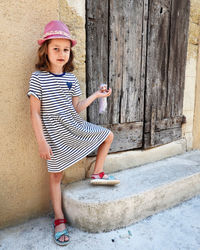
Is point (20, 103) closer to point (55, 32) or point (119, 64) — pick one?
point (55, 32)

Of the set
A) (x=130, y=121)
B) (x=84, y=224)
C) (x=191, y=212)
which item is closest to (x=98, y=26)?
(x=130, y=121)

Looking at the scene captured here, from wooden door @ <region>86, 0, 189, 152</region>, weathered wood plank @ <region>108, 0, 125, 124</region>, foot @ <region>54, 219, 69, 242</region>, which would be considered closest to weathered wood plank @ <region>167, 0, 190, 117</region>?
wooden door @ <region>86, 0, 189, 152</region>

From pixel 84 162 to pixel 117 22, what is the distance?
152 centimetres

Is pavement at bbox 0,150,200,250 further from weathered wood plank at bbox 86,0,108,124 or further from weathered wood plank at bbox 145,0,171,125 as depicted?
weathered wood plank at bbox 145,0,171,125

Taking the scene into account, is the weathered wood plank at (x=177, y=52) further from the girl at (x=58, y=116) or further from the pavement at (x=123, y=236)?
the pavement at (x=123, y=236)

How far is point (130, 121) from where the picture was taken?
2.77m

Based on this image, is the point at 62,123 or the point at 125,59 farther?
the point at 125,59

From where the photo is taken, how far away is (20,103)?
6.56ft

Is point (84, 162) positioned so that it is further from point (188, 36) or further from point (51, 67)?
point (188, 36)

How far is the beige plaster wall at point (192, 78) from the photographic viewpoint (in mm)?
3270

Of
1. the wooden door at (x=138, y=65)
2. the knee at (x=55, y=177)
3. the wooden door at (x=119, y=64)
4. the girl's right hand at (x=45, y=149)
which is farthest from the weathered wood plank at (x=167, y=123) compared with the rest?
the girl's right hand at (x=45, y=149)

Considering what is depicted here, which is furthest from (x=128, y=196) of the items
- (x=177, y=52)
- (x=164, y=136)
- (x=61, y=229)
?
(x=177, y=52)

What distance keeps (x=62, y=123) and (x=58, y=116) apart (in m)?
0.07

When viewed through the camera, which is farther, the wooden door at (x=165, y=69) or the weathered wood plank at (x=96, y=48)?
the wooden door at (x=165, y=69)
